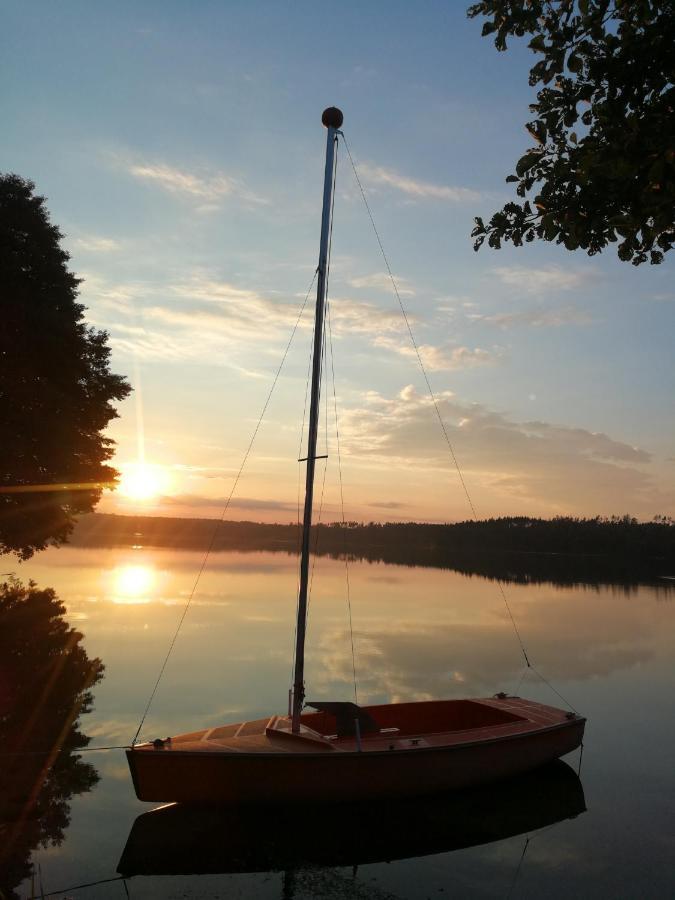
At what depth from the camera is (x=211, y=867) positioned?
989 cm

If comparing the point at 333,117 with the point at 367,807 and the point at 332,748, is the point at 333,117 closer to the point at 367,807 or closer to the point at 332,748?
the point at 332,748

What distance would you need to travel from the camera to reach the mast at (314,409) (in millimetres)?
12984

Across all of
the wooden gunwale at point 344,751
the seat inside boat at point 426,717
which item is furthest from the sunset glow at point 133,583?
the wooden gunwale at point 344,751

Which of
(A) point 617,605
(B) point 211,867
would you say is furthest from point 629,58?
(A) point 617,605

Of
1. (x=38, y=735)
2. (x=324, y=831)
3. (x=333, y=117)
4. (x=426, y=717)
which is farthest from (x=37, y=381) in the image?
(x=324, y=831)

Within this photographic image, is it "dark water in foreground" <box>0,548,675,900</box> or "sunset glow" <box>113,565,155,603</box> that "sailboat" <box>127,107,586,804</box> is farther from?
"sunset glow" <box>113,565,155,603</box>

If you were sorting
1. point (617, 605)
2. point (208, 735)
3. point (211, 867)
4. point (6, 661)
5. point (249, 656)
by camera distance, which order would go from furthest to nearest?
point (617, 605), point (249, 656), point (6, 661), point (208, 735), point (211, 867)

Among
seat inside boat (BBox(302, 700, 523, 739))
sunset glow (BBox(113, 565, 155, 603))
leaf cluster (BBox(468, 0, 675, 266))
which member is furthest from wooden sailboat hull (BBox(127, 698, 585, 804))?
sunset glow (BBox(113, 565, 155, 603))

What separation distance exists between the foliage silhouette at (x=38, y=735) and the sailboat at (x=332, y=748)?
5.87ft

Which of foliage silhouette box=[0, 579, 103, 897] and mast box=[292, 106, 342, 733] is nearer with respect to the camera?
foliage silhouette box=[0, 579, 103, 897]

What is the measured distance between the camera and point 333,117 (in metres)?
14.3

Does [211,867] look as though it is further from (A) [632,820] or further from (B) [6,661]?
(B) [6,661]

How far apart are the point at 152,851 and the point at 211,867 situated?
111cm

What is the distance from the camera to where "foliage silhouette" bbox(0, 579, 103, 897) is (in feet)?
33.6
